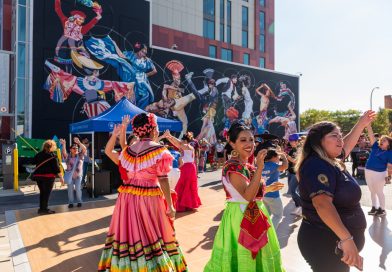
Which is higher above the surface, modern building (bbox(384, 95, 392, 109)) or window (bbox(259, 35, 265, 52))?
window (bbox(259, 35, 265, 52))

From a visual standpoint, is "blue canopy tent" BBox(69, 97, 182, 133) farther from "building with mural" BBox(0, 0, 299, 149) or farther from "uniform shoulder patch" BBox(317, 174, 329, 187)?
"uniform shoulder patch" BBox(317, 174, 329, 187)

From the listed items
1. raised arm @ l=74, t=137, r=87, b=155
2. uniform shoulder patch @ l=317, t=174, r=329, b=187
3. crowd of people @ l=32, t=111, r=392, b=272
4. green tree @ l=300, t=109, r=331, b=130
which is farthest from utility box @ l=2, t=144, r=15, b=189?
green tree @ l=300, t=109, r=331, b=130

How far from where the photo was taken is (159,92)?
2441 cm

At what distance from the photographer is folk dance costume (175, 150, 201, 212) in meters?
8.78

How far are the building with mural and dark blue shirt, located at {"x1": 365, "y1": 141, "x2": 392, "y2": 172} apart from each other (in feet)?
35.7

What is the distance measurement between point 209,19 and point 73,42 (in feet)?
72.2

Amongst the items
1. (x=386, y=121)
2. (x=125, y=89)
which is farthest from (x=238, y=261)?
(x=386, y=121)

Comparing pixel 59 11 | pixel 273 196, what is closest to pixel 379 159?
pixel 273 196

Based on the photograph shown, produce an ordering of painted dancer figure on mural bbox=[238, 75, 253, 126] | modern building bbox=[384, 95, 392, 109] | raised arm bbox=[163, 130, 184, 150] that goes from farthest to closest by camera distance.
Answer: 1. modern building bbox=[384, 95, 392, 109]
2. painted dancer figure on mural bbox=[238, 75, 253, 126]
3. raised arm bbox=[163, 130, 184, 150]

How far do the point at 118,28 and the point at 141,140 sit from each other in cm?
1998

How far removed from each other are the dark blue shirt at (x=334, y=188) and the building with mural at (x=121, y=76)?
13.8m

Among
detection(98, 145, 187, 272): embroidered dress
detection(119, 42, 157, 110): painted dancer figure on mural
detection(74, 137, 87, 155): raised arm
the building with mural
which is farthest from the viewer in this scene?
detection(119, 42, 157, 110): painted dancer figure on mural

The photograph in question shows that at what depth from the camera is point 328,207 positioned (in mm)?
2365

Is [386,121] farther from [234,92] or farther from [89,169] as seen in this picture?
[89,169]
